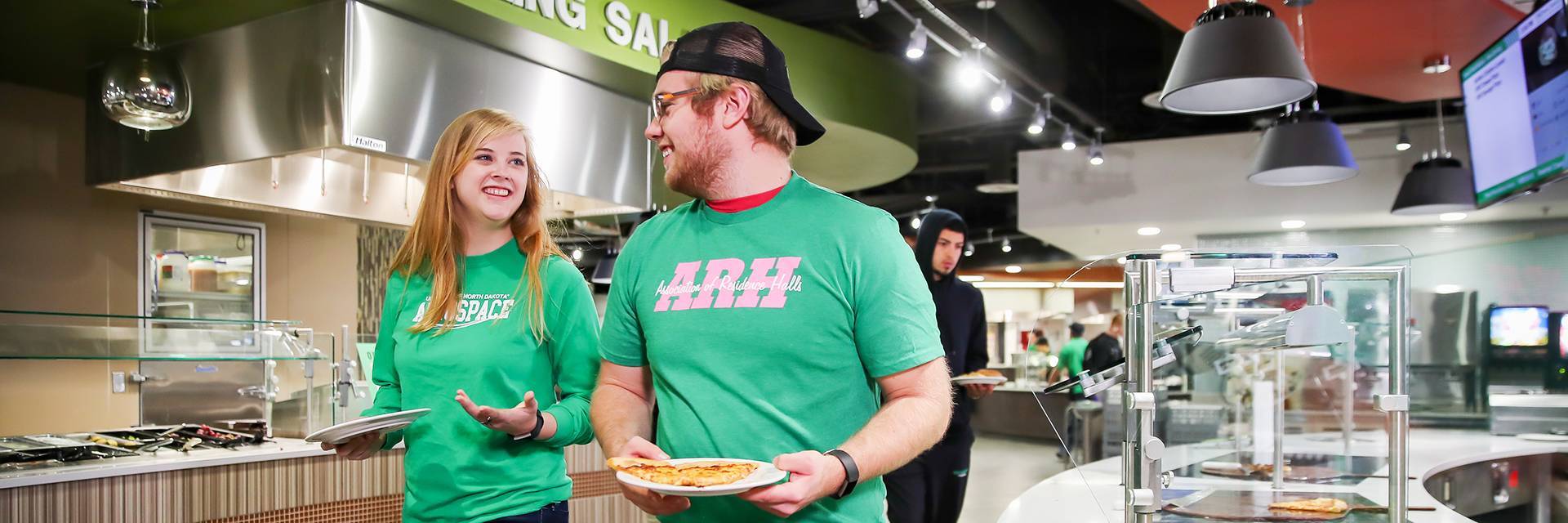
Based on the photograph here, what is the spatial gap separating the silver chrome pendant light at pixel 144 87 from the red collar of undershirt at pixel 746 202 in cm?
286

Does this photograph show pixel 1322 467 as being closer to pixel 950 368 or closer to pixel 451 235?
pixel 950 368

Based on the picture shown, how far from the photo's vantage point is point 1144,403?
1914mm

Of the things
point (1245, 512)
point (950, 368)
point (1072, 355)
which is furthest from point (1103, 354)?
point (1072, 355)

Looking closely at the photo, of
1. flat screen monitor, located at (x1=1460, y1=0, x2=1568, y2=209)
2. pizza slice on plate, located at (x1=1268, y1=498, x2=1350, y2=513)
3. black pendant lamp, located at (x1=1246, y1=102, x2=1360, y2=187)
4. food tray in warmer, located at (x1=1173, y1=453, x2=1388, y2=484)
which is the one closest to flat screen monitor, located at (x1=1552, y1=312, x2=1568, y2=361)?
black pendant lamp, located at (x1=1246, y1=102, x2=1360, y2=187)

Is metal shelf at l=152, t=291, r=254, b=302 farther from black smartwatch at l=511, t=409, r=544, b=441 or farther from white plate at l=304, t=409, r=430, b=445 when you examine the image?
black smartwatch at l=511, t=409, r=544, b=441

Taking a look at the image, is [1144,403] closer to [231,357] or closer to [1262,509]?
[1262,509]

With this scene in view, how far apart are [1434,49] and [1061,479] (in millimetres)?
4194

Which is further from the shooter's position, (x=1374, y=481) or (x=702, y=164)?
(x=1374, y=481)

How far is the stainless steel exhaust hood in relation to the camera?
3893 millimetres

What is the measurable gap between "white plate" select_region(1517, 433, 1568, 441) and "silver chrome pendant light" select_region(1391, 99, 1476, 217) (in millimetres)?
1713

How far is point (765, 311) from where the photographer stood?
1.47 metres

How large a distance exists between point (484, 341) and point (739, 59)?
811mm

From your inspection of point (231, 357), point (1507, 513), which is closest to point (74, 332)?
point (231, 357)

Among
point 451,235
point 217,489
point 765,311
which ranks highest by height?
point 451,235
